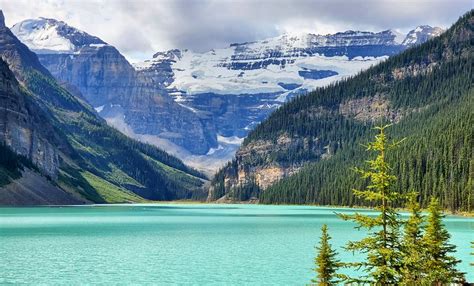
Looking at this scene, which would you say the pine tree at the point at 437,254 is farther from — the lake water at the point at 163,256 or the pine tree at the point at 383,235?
the lake water at the point at 163,256

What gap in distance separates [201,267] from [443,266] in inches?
1164

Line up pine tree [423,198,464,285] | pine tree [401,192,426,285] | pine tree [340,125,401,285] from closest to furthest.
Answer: pine tree [340,125,401,285] < pine tree [401,192,426,285] < pine tree [423,198,464,285]

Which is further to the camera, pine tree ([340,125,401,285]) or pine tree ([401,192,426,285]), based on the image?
pine tree ([401,192,426,285])

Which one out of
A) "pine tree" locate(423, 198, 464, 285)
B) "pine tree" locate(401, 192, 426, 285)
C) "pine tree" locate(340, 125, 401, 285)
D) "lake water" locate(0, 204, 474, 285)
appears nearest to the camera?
"pine tree" locate(340, 125, 401, 285)

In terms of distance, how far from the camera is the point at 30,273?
59.0 meters

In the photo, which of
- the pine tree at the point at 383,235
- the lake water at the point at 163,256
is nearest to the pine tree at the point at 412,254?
the pine tree at the point at 383,235

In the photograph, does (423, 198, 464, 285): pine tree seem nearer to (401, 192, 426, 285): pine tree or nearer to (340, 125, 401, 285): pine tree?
(401, 192, 426, 285): pine tree

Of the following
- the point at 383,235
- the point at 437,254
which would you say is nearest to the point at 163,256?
the point at 437,254

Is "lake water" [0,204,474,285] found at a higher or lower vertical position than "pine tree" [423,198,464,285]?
lower

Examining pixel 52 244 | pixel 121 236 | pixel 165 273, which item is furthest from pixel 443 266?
pixel 121 236

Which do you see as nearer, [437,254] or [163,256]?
[437,254]

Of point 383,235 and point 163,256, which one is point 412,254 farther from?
point 163,256

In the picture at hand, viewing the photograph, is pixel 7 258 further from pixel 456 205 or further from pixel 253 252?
pixel 456 205

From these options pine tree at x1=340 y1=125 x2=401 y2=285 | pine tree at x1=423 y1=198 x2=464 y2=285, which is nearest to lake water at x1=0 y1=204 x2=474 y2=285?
pine tree at x1=423 y1=198 x2=464 y2=285
